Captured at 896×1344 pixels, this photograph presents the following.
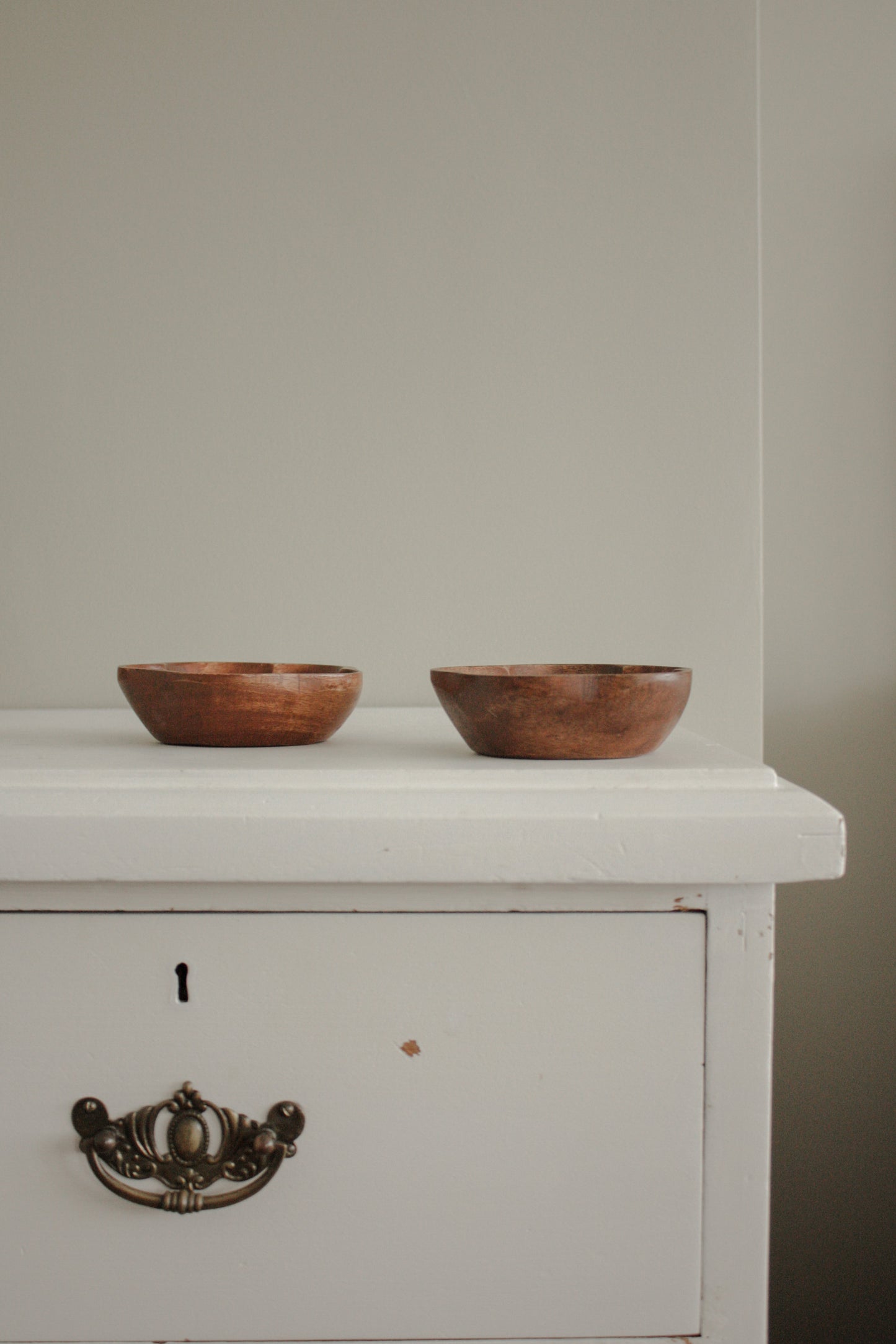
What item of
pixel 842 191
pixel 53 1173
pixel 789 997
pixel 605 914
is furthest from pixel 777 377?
pixel 53 1173

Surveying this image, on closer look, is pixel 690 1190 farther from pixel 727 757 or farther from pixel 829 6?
pixel 829 6

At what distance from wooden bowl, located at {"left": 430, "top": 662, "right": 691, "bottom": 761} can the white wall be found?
33 cm

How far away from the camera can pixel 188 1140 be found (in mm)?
498

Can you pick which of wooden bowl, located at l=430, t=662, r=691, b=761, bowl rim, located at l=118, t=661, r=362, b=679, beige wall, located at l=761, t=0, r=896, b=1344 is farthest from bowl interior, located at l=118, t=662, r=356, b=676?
beige wall, located at l=761, t=0, r=896, b=1344

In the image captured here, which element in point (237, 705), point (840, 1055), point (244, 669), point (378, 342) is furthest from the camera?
point (840, 1055)

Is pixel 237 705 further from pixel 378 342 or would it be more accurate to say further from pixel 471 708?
pixel 378 342

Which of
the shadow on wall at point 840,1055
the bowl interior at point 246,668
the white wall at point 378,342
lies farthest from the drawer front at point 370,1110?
the shadow on wall at point 840,1055

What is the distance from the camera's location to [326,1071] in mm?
501

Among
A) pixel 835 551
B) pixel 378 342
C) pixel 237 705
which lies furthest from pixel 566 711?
pixel 835 551

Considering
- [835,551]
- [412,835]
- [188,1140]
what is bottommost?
[188,1140]

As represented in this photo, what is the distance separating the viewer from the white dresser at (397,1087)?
0.50 m

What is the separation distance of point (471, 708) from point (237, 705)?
0.47 ft

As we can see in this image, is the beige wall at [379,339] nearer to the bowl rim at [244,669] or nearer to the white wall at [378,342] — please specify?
the white wall at [378,342]

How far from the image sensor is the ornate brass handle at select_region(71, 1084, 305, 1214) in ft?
1.63
